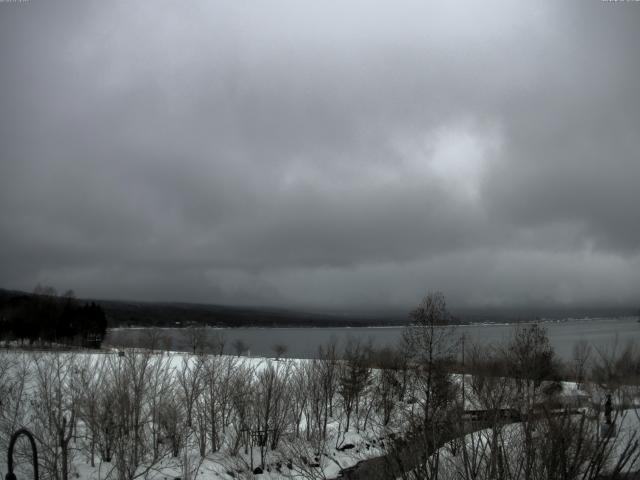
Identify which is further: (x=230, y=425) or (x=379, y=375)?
(x=379, y=375)

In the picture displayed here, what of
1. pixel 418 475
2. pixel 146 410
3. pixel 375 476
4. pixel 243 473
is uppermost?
pixel 418 475

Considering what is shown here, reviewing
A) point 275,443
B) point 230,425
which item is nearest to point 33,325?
point 230,425

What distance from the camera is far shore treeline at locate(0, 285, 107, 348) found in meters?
99.8

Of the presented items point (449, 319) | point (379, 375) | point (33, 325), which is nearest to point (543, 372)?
point (449, 319)

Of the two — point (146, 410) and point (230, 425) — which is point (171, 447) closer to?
point (146, 410)

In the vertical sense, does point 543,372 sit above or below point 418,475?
below

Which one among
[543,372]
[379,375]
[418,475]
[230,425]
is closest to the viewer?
[418,475]

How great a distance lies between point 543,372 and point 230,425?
31.6 meters

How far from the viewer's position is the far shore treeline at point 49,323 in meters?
99.8

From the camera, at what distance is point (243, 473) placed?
3141cm

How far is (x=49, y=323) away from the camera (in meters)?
102

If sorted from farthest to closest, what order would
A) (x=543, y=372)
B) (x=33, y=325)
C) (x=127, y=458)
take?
(x=33, y=325) < (x=543, y=372) < (x=127, y=458)

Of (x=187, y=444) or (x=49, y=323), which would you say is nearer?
(x=187, y=444)

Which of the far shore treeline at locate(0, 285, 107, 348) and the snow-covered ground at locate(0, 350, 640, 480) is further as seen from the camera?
A: the far shore treeline at locate(0, 285, 107, 348)
